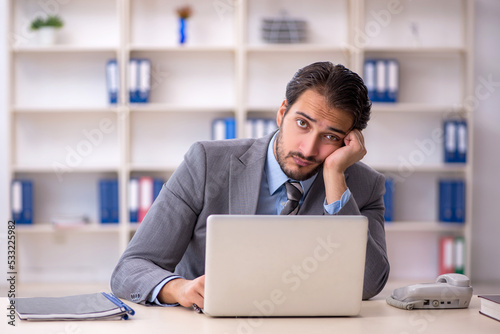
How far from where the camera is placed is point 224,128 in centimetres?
425

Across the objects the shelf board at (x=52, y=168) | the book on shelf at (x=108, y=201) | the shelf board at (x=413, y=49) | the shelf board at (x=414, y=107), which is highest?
the shelf board at (x=413, y=49)

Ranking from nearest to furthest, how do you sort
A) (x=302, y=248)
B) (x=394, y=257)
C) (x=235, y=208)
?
(x=302, y=248) < (x=235, y=208) < (x=394, y=257)

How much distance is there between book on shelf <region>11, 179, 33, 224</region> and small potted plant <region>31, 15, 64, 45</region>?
0.95m

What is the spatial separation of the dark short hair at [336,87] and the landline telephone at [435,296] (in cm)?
57

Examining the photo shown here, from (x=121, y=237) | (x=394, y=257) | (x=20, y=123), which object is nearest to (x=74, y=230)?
(x=121, y=237)

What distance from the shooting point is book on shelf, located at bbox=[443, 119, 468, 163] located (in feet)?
13.9

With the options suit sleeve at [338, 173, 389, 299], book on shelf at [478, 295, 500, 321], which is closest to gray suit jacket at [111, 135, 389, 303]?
suit sleeve at [338, 173, 389, 299]

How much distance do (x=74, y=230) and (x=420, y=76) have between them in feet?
8.60

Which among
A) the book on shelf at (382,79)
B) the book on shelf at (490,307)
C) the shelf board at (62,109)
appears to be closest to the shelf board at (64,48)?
the shelf board at (62,109)

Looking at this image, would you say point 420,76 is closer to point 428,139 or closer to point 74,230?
point 428,139

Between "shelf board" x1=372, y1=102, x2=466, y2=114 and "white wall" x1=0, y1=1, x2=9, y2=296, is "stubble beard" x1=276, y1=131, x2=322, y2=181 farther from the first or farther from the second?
"white wall" x1=0, y1=1, x2=9, y2=296

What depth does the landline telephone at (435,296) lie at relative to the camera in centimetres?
152

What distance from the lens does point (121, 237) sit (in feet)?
13.9

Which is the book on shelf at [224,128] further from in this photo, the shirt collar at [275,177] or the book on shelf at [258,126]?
the shirt collar at [275,177]
